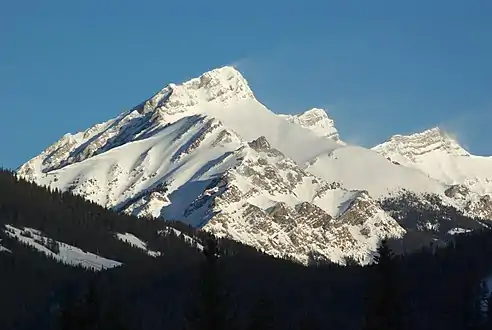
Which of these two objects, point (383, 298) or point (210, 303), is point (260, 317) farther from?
point (383, 298)

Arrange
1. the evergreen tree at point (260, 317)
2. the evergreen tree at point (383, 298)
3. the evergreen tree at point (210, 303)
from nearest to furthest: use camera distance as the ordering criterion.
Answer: the evergreen tree at point (383, 298) → the evergreen tree at point (210, 303) → the evergreen tree at point (260, 317)

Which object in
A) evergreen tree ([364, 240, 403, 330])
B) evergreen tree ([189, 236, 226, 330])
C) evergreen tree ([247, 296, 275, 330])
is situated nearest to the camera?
evergreen tree ([364, 240, 403, 330])

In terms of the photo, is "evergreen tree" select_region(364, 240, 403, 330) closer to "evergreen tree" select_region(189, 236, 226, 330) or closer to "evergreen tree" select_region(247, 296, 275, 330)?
"evergreen tree" select_region(189, 236, 226, 330)

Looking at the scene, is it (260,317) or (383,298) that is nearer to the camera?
(383,298)

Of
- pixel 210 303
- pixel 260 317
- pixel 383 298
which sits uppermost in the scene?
pixel 260 317

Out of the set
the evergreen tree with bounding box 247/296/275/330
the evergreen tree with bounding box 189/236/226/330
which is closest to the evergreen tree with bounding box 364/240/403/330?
the evergreen tree with bounding box 189/236/226/330

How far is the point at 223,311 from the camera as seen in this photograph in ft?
151

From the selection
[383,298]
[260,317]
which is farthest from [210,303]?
[383,298]

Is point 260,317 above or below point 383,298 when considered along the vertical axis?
above

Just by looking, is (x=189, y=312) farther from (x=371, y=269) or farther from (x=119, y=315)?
(x=371, y=269)

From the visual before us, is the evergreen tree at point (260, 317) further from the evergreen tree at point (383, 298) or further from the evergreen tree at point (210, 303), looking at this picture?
the evergreen tree at point (383, 298)

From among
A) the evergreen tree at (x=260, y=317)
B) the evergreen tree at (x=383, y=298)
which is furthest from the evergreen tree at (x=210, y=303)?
the evergreen tree at (x=383, y=298)

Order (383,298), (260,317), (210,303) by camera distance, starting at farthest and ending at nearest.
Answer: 1. (260,317)
2. (210,303)
3. (383,298)

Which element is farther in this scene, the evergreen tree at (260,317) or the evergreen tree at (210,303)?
the evergreen tree at (260,317)
